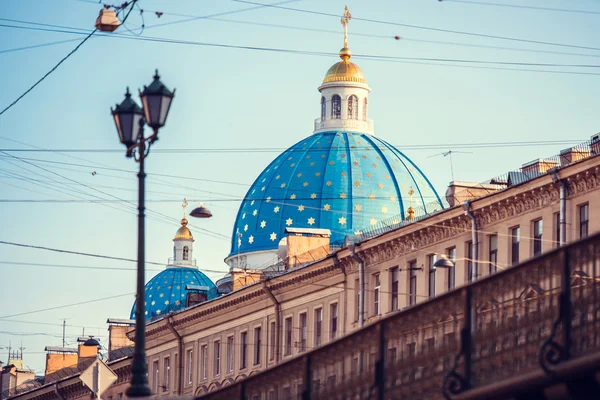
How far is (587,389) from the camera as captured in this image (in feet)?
57.7

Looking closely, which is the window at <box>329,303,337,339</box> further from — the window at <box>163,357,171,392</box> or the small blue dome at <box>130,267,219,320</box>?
the small blue dome at <box>130,267,219,320</box>

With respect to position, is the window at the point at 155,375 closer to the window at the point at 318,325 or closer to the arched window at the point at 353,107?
the window at the point at 318,325

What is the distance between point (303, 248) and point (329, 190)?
4564cm

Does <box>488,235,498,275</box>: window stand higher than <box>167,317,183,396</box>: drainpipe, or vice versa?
<box>167,317,183,396</box>: drainpipe

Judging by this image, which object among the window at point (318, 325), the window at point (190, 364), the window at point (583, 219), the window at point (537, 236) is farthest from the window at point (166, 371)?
the window at point (583, 219)

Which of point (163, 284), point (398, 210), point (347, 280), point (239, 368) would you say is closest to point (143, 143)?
point (347, 280)

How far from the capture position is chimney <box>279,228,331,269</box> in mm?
63431

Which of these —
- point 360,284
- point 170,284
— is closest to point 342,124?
point 170,284

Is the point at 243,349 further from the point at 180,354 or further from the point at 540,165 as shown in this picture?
the point at 540,165

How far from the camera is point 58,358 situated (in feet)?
279

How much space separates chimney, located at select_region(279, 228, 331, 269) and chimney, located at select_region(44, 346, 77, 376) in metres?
18.7

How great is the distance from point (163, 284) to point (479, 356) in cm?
12421

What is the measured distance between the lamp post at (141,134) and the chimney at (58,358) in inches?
2386

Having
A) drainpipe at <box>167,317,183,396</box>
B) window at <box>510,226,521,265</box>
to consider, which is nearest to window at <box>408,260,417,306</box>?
window at <box>510,226,521,265</box>
